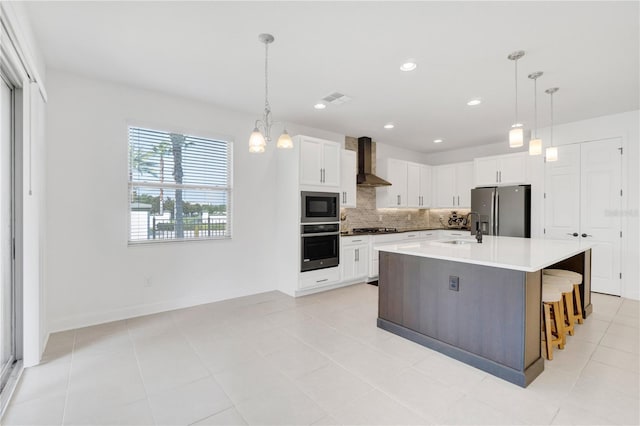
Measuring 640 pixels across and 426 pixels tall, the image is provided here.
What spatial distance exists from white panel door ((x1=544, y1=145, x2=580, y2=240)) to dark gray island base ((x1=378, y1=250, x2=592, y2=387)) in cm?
328

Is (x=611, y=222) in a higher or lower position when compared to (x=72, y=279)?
higher

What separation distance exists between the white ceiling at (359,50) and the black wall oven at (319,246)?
175 cm

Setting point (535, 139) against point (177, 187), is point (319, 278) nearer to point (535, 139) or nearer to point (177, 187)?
point (177, 187)

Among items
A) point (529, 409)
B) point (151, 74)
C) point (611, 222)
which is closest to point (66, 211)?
point (151, 74)

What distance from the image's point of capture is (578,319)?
3420mm

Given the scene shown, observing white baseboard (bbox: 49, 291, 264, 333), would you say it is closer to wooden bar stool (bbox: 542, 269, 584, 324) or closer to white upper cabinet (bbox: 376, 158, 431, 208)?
white upper cabinet (bbox: 376, 158, 431, 208)

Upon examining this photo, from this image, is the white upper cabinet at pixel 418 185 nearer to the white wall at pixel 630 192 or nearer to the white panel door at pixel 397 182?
the white panel door at pixel 397 182

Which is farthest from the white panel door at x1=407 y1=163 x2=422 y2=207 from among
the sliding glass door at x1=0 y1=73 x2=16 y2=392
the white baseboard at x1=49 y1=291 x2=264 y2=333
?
the sliding glass door at x1=0 y1=73 x2=16 y2=392

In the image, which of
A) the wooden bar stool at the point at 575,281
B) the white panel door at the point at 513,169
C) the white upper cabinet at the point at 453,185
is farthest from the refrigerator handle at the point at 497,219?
the wooden bar stool at the point at 575,281

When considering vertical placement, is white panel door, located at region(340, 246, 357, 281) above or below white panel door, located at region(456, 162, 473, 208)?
below

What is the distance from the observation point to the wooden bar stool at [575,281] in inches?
127

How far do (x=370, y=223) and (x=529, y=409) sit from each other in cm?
453

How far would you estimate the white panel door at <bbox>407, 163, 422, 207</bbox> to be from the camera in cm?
662

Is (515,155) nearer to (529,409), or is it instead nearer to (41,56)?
(529,409)
